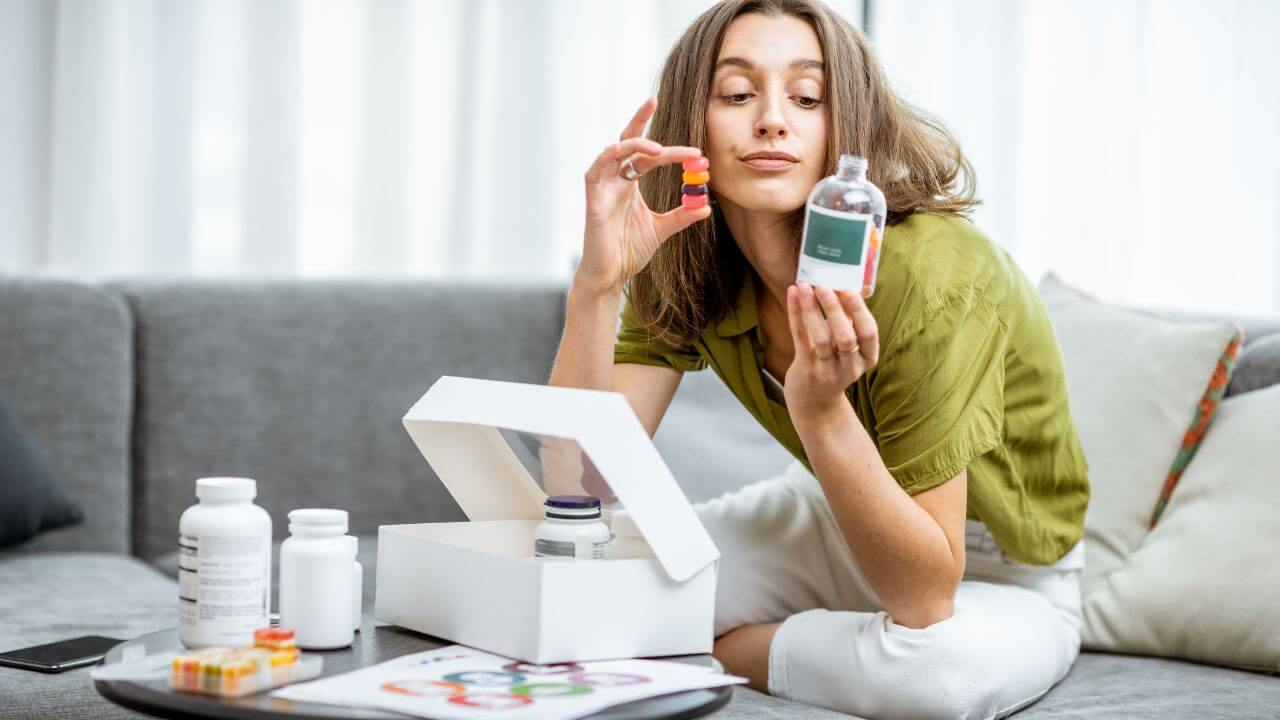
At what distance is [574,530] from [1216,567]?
942 mm

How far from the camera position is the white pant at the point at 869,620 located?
1.23m

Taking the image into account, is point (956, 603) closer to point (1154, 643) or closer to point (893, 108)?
point (1154, 643)

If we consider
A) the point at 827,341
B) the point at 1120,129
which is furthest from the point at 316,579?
the point at 1120,129

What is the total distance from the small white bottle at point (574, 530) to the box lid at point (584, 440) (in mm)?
19

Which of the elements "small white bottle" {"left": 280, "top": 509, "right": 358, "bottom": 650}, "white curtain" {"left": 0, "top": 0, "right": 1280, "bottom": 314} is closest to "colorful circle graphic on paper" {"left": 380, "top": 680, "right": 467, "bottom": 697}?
"small white bottle" {"left": 280, "top": 509, "right": 358, "bottom": 650}

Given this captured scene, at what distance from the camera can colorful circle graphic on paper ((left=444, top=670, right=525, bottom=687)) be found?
0.88 meters

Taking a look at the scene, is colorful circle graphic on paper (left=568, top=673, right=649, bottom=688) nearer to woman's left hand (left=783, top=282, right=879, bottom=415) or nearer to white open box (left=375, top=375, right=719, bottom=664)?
white open box (left=375, top=375, right=719, bottom=664)

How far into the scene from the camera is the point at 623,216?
129 cm

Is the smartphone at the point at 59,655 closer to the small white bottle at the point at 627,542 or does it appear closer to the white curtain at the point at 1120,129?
the small white bottle at the point at 627,542

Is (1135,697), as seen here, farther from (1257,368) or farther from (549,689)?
(549,689)

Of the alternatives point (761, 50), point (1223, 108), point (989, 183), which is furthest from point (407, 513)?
point (1223, 108)

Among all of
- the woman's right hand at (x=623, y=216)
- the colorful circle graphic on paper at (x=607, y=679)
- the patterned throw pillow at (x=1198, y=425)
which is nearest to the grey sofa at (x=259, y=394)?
the patterned throw pillow at (x=1198, y=425)

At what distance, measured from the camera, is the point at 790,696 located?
133cm

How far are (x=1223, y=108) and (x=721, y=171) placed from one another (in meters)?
1.64
